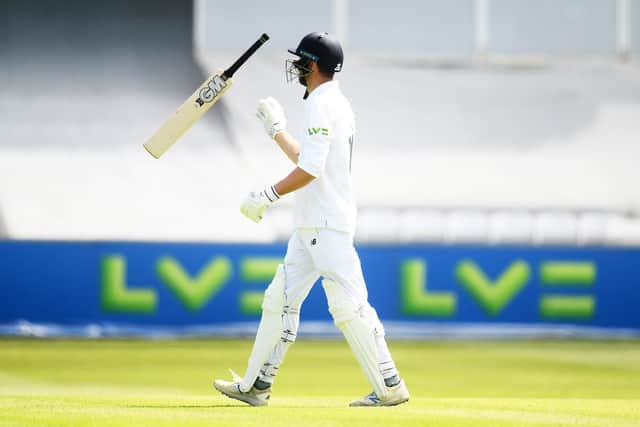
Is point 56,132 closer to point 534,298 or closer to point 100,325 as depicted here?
point 100,325

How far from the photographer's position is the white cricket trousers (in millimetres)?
6578

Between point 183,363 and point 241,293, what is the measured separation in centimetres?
286

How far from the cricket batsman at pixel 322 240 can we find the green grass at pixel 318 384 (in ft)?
0.79

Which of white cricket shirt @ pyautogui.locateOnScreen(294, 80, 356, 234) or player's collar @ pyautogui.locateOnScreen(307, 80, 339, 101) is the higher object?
player's collar @ pyautogui.locateOnScreen(307, 80, 339, 101)

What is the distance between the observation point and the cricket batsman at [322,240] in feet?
21.5

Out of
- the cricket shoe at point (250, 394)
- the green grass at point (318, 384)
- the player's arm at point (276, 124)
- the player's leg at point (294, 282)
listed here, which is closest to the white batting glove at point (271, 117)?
the player's arm at point (276, 124)

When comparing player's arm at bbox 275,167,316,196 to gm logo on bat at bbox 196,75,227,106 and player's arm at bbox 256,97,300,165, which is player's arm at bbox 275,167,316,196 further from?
gm logo on bat at bbox 196,75,227,106

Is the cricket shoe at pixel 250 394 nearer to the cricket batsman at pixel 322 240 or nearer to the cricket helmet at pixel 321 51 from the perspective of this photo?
the cricket batsman at pixel 322 240

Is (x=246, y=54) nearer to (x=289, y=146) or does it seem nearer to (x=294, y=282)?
(x=289, y=146)

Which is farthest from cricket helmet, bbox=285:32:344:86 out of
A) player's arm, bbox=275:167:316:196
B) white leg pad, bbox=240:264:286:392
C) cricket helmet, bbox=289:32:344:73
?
white leg pad, bbox=240:264:286:392

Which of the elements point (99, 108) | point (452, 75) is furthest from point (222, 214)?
point (452, 75)

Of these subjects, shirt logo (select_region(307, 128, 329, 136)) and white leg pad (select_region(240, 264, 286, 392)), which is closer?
shirt logo (select_region(307, 128, 329, 136))

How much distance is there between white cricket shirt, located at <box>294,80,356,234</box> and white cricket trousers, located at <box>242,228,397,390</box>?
6 centimetres

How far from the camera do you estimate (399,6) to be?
1788cm
